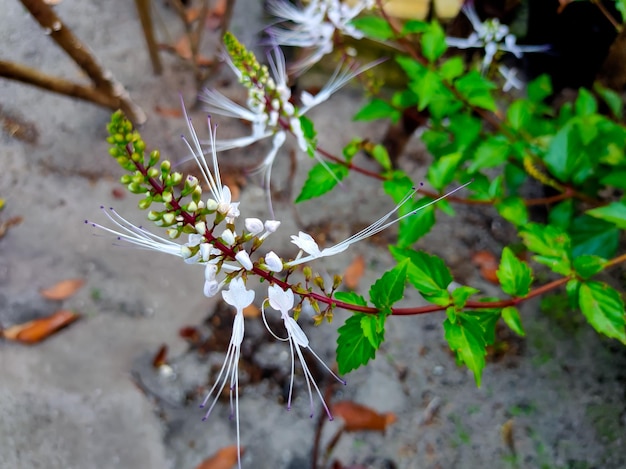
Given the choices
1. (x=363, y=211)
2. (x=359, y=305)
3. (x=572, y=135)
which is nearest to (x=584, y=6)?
(x=572, y=135)

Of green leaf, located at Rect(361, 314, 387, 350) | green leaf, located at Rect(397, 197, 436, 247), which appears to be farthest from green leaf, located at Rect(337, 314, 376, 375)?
green leaf, located at Rect(397, 197, 436, 247)

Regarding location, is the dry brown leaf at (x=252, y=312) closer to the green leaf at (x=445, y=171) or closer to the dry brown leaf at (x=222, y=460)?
the dry brown leaf at (x=222, y=460)

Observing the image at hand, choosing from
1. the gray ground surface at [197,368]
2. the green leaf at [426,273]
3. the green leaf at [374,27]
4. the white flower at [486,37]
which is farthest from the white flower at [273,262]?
the white flower at [486,37]

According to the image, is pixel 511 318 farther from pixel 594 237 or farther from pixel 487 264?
pixel 487 264

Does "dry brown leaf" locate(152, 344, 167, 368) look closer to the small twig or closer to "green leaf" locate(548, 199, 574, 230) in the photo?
the small twig

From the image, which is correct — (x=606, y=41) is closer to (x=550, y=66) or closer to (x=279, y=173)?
(x=550, y=66)

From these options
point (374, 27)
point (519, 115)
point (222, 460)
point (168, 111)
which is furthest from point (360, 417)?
point (168, 111)

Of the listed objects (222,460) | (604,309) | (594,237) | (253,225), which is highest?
(253,225)

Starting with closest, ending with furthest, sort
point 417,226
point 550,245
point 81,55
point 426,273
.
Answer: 1. point 426,273
2. point 550,245
3. point 417,226
4. point 81,55
